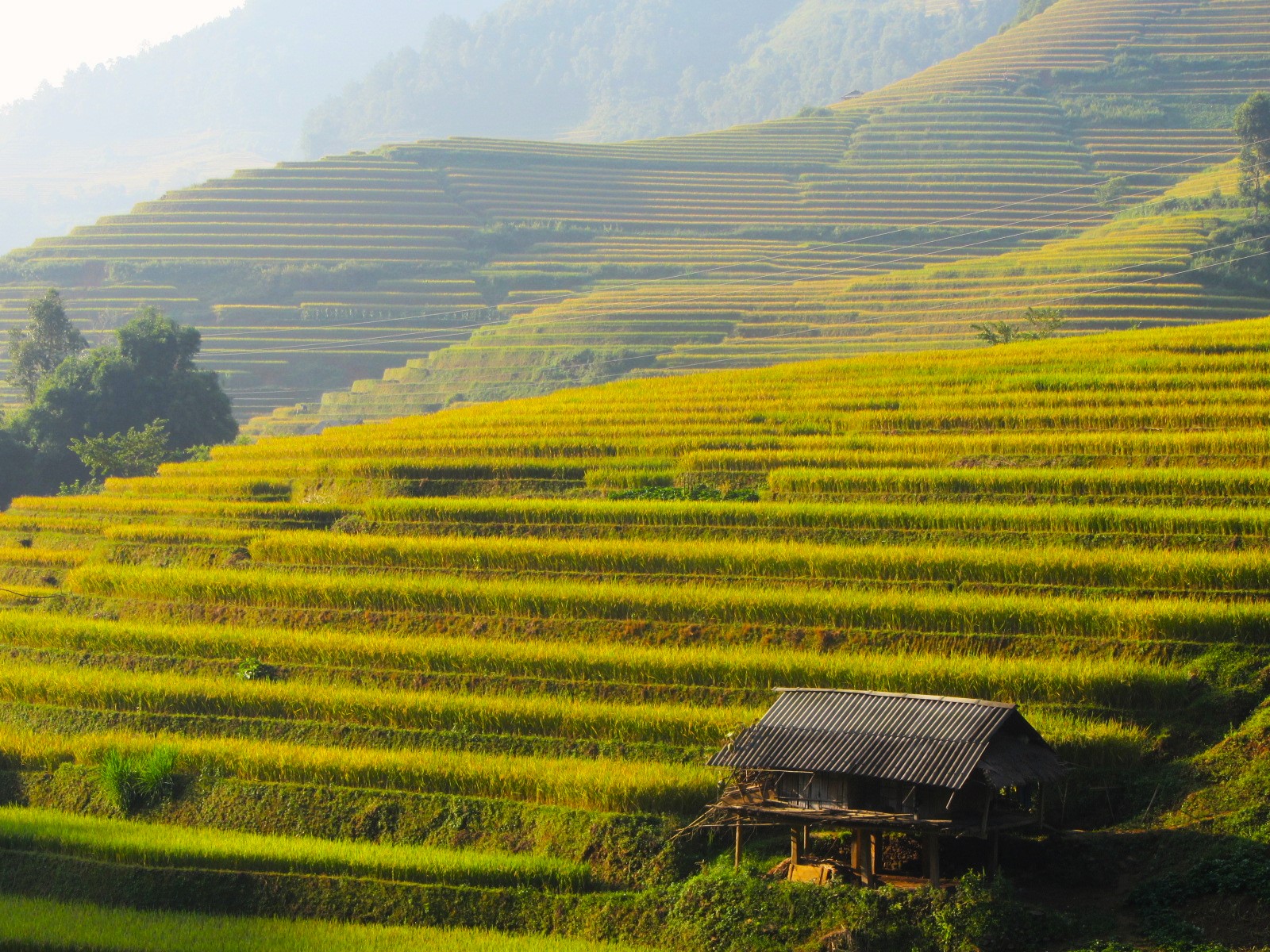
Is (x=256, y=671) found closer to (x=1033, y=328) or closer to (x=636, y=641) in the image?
(x=636, y=641)

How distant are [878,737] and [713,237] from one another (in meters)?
48.9

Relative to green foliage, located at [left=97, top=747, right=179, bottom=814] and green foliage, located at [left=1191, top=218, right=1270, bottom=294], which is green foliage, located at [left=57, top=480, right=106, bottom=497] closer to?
green foliage, located at [left=97, top=747, right=179, bottom=814]

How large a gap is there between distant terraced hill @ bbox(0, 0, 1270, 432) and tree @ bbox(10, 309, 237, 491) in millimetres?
7050

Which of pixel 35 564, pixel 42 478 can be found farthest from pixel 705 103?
pixel 35 564

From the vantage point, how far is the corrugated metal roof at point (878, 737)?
37.9ft

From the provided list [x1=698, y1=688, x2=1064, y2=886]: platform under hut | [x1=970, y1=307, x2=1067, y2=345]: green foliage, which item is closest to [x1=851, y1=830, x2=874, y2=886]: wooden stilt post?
[x1=698, y1=688, x2=1064, y2=886]: platform under hut

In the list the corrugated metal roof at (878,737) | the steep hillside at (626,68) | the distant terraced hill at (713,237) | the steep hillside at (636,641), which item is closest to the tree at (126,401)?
the distant terraced hill at (713,237)

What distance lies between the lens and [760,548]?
57.8 ft

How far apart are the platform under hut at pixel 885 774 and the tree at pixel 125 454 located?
889 inches

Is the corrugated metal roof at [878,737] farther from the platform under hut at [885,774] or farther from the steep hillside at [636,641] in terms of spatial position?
the steep hillside at [636,641]

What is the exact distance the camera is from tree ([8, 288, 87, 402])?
4153 cm

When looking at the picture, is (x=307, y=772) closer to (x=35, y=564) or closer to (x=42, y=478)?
(x=35, y=564)

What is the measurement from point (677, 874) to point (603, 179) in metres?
56.6

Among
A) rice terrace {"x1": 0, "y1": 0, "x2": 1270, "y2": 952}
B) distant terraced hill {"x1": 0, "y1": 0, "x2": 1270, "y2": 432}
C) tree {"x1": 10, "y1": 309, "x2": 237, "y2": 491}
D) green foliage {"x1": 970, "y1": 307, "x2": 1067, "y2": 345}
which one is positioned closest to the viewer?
rice terrace {"x1": 0, "y1": 0, "x2": 1270, "y2": 952}
